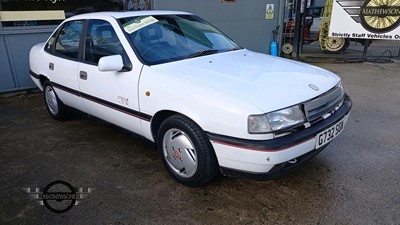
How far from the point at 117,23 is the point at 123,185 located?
62.2 inches

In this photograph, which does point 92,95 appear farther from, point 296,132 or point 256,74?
point 296,132

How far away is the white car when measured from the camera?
229 centimetres

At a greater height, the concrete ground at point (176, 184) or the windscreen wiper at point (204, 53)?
the windscreen wiper at point (204, 53)

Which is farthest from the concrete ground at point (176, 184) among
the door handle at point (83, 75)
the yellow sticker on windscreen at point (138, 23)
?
the yellow sticker on windscreen at point (138, 23)

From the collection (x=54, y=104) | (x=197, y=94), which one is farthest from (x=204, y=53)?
(x=54, y=104)

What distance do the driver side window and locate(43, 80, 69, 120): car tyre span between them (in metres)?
1.10

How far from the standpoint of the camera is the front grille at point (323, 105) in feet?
8.01

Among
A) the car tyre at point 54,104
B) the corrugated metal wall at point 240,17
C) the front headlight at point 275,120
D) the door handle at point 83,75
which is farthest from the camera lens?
the corrugated metal wall at point 240,17

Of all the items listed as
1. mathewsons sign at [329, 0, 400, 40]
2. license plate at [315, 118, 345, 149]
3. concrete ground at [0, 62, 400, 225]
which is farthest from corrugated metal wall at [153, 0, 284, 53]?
license plate at [315, 118, 345, 149]

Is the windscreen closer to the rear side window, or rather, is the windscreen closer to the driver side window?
the driver side window

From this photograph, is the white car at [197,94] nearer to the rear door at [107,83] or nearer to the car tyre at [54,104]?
the rear door at [107,83]

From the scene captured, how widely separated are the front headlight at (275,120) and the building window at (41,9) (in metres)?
5.12

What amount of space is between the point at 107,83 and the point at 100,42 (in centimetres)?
53

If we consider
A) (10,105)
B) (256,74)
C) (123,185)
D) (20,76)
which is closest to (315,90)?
(256,74)
